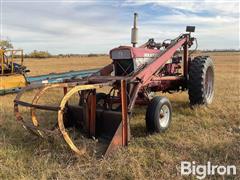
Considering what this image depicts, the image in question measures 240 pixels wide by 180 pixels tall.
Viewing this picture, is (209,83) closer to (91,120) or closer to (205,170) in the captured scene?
(91,120)

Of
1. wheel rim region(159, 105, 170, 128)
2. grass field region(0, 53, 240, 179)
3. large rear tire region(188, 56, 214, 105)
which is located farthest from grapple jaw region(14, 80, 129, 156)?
large rear tire region(188, 56, 214, 105)

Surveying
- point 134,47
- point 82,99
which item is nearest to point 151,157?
point 82,99

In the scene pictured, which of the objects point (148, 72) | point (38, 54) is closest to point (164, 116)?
point (148, 72)

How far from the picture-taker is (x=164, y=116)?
6.06 m

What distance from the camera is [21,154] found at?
4.95 m

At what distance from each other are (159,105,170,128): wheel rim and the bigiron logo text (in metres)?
1.57

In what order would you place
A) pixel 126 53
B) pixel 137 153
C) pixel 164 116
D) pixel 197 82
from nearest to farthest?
pixel 137 153 → pixel 164 116 → pixel 126 53 → pixel 197 82

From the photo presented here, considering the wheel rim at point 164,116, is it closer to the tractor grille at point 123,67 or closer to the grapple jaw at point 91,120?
the grapple jaw at point 91,120

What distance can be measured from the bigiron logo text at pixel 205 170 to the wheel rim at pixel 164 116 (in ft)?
5.15

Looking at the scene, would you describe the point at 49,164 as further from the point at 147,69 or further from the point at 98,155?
the point at 147,69

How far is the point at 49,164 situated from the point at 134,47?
3.13m

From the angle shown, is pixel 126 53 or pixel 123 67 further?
pixel 123 67

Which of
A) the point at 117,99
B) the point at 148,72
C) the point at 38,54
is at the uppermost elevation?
the point at 38,54

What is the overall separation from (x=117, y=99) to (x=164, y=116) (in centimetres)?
93
